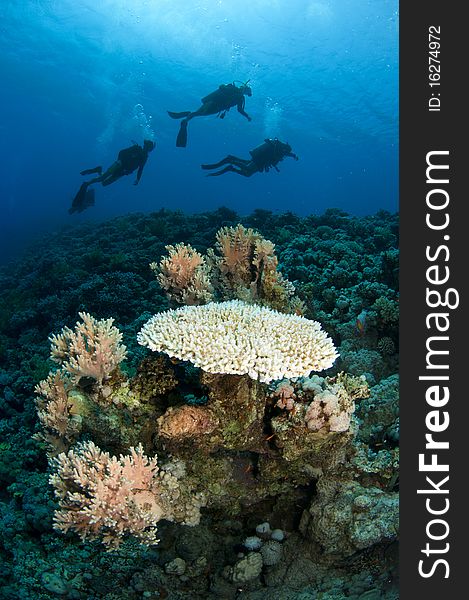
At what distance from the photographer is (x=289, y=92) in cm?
5800

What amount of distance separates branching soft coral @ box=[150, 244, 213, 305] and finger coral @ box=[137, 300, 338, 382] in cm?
127

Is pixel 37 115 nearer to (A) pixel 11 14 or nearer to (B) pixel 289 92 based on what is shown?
(A) pixel 11 14

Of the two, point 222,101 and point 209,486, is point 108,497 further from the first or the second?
point 222,101

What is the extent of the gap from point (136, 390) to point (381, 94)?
58.2 meters

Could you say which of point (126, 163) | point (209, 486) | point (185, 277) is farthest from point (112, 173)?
point (209, 486)

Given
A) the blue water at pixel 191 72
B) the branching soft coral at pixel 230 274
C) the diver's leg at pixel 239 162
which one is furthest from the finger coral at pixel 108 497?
the blue water at pixel 191 72

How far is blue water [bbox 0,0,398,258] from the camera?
42969mm

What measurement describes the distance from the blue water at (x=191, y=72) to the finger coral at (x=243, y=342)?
25.2 meters

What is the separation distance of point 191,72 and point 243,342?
218 ft

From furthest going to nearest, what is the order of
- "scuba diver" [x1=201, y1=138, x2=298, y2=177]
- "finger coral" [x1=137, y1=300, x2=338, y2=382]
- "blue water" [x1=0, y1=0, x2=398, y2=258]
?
"blue water" [x1=0, y1=0, x2=398, y2=258] < "scuba diver" [x1=201, y1=138, x2=298, y2=177] < "finger coral" [x1=137, y1=300, x2=338, y2=382]

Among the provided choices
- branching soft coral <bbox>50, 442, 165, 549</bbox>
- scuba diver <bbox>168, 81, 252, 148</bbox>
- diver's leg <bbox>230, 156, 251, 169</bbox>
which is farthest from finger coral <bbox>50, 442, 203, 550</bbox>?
scuba diver <bbox>168, 81, 252, 148</bbox>

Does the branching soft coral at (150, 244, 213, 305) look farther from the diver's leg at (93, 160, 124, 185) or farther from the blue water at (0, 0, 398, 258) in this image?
the blue water at (0, 0, 398, 258)

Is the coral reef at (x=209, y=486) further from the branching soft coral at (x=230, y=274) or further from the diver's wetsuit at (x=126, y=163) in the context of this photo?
the diver's wetsuit at (x=126, y=163)

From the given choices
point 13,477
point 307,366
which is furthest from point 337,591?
point 13,477
